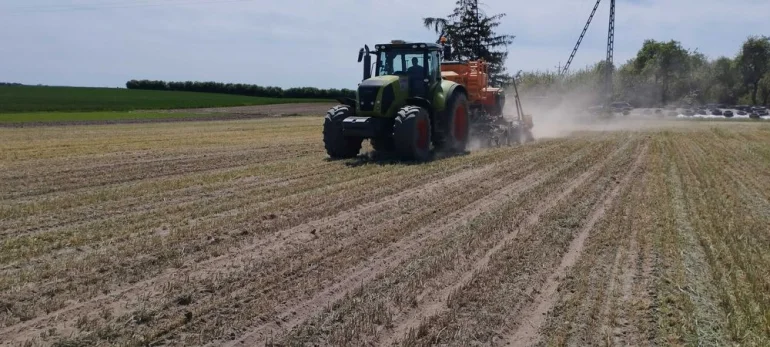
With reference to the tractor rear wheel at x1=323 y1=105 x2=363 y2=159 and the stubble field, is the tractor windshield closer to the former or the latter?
the tractor rear wheel at x1=323 y1=105 x2=363 y2=159

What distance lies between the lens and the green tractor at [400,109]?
13711 mm

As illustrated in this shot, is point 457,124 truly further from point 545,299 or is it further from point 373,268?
point 545,299

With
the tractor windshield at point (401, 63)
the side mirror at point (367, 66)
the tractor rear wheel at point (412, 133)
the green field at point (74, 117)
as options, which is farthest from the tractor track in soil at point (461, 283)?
the green field at point (74, 117)

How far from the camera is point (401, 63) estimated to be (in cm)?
1495

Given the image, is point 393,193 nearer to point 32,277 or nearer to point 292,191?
point 292,191

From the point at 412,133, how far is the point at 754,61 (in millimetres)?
69687

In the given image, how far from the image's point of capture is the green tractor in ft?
45.0

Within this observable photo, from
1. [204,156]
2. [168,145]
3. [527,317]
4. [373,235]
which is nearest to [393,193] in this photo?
[373,235]

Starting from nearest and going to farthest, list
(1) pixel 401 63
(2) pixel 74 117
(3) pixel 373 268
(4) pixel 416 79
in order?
(3) pixel 373 268
(4) pixel 416 79
(1) pixel 401 63
(2) pixel 74 117

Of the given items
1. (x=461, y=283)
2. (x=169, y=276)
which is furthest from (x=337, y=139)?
(x=461, y=283)

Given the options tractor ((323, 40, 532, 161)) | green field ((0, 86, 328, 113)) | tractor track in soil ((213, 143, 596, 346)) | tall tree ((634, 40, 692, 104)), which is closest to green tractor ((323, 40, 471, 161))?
tractor ((323, 40, 532, 161))

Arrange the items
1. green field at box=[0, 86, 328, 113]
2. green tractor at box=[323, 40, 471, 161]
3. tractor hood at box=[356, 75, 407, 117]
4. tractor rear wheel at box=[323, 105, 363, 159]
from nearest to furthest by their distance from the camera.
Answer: green tractor at box=[323, 40, 471, 161], tractor hood at box=[356, 75, 407, 117], tractor rear wheel at box=[323, 105, 363, 159], green field at box=[0, 86, 328, 113]

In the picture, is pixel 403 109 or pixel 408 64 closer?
pixel 403 109

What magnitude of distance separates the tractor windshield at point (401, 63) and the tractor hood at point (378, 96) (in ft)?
2.10
